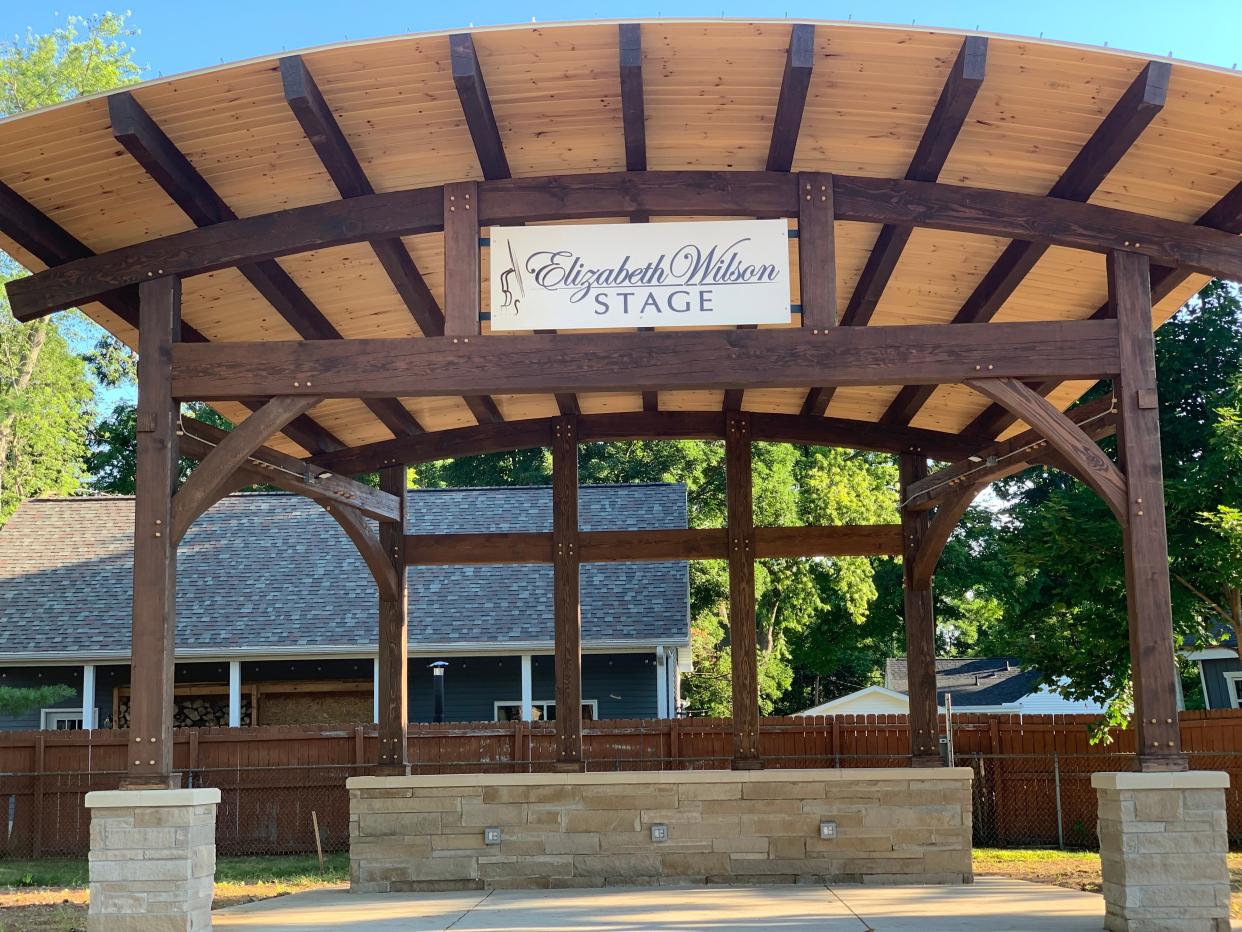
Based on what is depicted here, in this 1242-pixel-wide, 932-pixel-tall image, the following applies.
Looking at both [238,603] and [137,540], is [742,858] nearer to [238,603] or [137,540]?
[137,540]

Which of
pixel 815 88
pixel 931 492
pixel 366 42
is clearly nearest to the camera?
pixel 366 42

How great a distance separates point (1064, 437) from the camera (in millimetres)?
8109

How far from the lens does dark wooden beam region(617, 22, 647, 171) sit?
7203 millimetres

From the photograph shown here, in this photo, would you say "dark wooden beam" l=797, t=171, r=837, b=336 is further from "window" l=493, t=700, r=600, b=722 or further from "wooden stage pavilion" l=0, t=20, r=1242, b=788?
"window" l=493, t=700, r=600, b=722

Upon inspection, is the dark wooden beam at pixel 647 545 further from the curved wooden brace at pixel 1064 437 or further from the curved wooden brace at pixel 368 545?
the curved wooden brace at pixel 1064 437

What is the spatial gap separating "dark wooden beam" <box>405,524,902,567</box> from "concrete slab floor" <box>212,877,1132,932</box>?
3172 mm

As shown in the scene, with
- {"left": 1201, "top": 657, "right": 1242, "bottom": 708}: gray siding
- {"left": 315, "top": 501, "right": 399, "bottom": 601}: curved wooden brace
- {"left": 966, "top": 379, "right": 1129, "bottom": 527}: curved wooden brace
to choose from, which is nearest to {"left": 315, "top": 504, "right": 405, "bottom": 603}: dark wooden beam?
{"left": 315, "top": 501, "right": 399, "bottom": 601}: curved wooden brace

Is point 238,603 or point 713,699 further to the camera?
point 713,699

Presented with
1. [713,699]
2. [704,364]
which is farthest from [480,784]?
[713,699]

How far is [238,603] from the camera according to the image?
19.2 meters

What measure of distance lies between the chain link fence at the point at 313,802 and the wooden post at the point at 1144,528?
24.6 ft

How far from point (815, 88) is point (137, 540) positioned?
15.8 feet

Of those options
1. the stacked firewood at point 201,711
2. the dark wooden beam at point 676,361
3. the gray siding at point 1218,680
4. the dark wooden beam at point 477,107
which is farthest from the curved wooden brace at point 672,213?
the gray siding at point 1218,680

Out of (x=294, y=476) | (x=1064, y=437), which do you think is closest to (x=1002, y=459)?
(x=1064, y=437)
